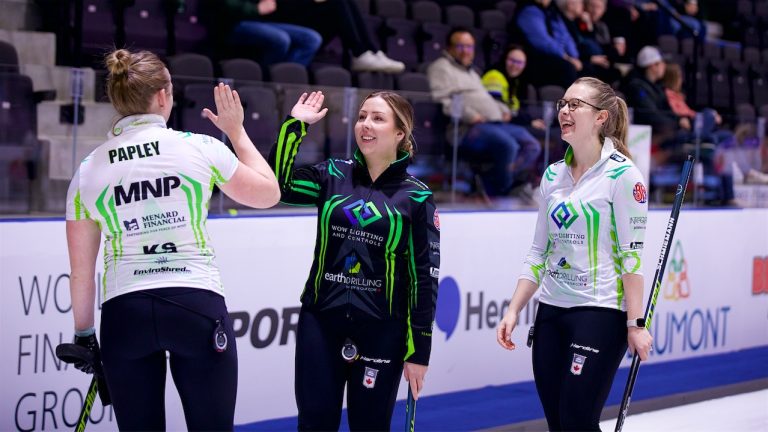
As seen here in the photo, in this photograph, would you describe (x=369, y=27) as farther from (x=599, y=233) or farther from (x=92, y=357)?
(x=92, y=357)

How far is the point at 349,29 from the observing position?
340 inches

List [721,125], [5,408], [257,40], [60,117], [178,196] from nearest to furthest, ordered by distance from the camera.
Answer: [178,196]
[5,408]
[60,117]
[257,40]
[721,125]

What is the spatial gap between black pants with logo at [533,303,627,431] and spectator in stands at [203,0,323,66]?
470 centimetres

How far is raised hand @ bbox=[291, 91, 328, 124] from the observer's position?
3.45 m

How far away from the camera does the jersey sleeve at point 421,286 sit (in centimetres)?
338

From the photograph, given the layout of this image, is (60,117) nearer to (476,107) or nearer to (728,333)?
(476,107)

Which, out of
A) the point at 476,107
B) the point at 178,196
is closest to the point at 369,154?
the point at 178,196

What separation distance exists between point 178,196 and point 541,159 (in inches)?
187

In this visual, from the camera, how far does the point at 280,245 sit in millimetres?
5484

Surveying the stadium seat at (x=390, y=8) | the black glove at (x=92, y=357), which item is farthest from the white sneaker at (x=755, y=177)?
the black glove at (x=92, y=357)

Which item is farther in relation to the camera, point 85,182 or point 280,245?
point 280,245

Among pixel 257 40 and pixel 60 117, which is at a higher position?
pixel 257 40

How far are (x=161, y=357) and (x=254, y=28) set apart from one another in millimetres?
5273

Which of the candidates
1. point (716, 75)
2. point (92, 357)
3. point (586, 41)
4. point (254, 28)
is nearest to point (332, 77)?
point (254, 28)
